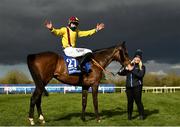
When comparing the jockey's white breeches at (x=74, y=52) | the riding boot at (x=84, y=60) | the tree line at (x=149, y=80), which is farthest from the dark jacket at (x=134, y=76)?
the tree line at (x=149, y=80)

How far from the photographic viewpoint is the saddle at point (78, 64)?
510 inches

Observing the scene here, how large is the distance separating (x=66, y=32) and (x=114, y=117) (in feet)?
11.6

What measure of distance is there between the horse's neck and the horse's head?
175 millimetres

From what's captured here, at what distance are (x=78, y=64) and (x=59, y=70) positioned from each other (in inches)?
25.3

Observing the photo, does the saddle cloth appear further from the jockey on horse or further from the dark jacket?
the dark jacket

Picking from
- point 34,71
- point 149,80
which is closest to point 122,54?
point 34,71

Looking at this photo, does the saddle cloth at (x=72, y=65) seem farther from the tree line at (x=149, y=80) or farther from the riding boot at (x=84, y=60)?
the tree line at (x=149, y=80)

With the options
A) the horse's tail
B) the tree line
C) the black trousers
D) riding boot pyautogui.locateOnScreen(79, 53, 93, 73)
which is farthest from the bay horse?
the tree line

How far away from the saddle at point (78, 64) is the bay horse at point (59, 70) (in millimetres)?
137

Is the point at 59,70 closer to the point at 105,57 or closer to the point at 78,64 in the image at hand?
the point at 78,64

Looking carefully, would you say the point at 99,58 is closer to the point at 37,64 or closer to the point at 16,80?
the point at 37,64

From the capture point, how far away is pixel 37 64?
12.7 metres

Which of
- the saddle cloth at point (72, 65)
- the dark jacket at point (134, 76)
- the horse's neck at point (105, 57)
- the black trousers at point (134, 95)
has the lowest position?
the black trousers at point (134, 95)

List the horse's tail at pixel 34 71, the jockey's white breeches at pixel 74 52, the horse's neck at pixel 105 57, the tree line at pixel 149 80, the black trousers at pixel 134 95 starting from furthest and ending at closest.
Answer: the tree line at pixel 149 80 < the black trousers at pixel 134 95 < the horse's neck at pixel 105 57 < the jockey's white breeches at pixel 74 52 < the horse's tail at pixel 34 71
